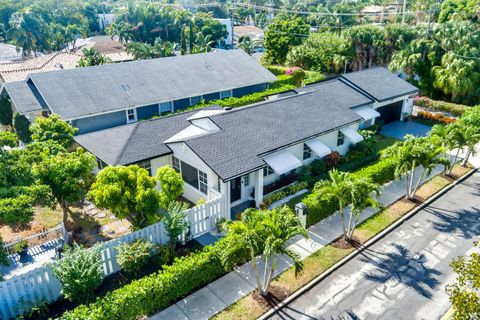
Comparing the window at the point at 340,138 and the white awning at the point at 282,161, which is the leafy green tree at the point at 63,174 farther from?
the window at the point at 340,138

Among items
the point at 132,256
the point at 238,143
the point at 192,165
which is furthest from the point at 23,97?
the point at 132,256

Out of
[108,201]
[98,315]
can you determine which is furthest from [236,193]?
[98,315]

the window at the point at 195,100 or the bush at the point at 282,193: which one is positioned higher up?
the window at the point at 195,100

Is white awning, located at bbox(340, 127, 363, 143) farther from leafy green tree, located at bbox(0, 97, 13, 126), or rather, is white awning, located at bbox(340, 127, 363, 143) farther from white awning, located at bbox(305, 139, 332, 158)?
leafy green tree, located at bbox(0, 97, 13, 126)

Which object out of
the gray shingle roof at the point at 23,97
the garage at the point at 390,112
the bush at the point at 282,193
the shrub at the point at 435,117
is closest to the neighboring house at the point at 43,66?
the gray shingle roof at the point at 23,97

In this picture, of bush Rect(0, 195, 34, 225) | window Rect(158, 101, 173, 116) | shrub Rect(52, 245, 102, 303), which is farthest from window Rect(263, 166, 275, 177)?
window Rect(158, 101, 173, 116)

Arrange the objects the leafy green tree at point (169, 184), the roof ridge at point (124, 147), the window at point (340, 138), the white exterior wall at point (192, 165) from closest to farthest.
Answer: the leafy green tree at point (169, 184)
the white exterior wall at point (192, 165)
the roof ridge at point (124, 147)
the window at point (340, 138)

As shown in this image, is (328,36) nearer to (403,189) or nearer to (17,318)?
(403,189)
